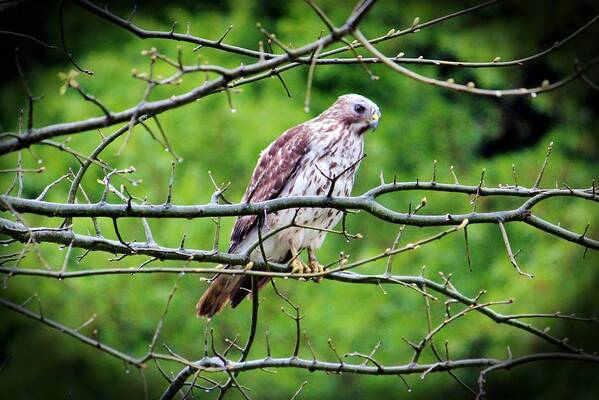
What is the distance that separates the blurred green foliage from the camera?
9.03m

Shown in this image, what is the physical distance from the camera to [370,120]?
5.12 meters

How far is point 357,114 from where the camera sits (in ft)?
16.9

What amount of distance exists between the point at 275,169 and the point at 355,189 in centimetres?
529

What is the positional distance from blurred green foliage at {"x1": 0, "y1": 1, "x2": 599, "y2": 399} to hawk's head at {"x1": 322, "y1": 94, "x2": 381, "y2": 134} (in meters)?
2.72

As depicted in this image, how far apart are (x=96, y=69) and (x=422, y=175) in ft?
12.2

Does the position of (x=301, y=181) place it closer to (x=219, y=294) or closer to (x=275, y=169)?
(x=275, y=169)

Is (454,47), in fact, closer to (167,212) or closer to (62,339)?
(62,339)

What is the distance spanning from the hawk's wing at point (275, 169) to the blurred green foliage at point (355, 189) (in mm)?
2956

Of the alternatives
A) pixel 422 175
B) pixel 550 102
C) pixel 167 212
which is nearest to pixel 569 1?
pixel 550 102

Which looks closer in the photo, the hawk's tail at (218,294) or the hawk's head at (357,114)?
the hawk's tail at (218,294)

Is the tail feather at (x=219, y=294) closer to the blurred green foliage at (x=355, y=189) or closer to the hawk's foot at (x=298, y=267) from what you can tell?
the hawk's foot at (x=298, y=267)

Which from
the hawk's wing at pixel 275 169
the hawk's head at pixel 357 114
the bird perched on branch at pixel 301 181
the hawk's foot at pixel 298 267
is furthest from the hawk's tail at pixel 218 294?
the hawk's head at pixel 357 114

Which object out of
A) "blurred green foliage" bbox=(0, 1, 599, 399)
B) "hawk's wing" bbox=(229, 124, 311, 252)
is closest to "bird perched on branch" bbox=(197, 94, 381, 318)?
"hawk's wing" bbox=(229, 124, 311, 252)

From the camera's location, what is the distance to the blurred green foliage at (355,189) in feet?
29.6
